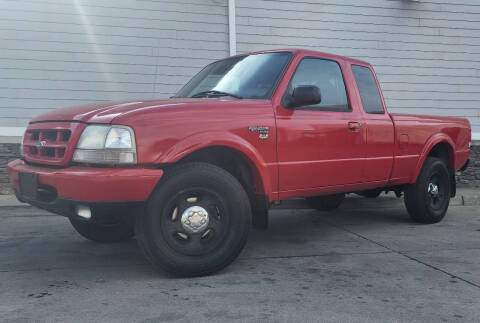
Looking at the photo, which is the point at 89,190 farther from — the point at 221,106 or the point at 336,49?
the point at 336,49

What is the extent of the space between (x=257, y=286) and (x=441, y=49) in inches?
326

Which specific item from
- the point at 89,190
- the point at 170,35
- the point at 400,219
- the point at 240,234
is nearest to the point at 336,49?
the point at 170,35

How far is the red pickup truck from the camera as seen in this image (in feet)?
10.5

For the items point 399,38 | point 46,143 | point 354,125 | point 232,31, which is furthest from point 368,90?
point 399,38

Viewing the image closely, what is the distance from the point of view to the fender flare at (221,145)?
3330mm

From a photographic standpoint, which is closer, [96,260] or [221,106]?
[221,106]

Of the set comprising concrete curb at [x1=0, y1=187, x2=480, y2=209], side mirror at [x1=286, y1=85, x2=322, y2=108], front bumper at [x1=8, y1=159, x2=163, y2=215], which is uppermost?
side mirror at [x1=286, y1=85, x2=322, y2=108]

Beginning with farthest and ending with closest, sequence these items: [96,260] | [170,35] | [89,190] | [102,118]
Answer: [170,35] → [96,260] → [102,118] → [89,190]

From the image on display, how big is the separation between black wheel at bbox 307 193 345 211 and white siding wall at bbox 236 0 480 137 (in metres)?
3.54

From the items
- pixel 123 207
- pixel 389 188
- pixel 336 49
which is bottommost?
pixel 389 188

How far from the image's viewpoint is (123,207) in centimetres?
319

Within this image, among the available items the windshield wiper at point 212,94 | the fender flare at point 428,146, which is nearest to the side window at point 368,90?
the fender flare at point 428,146

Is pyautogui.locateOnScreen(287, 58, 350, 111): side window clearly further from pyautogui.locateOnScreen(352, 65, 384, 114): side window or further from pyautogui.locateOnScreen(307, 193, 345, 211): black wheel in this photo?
pyautogui.locateOnScreen(307, 193, 345, 211): black wheel

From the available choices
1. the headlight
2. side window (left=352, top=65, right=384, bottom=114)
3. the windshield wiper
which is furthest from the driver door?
the headlight
